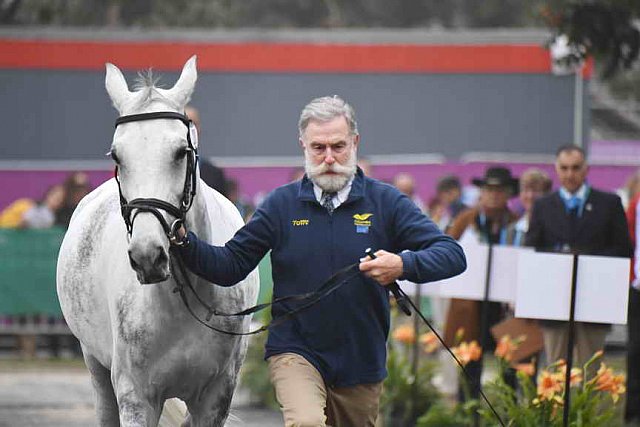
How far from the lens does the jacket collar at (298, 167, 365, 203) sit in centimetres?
643

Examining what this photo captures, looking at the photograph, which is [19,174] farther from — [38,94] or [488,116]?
[488,116]

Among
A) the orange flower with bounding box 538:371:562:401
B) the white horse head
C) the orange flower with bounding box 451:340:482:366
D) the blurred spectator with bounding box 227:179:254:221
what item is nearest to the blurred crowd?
the blurred spectator with bounding box 227:179:254:221

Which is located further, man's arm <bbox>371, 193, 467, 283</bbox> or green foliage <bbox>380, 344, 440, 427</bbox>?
green foliage <bbox>380, 344, 440, 427</bbox>

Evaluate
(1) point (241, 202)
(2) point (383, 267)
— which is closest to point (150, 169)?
(2) point (383, 267)

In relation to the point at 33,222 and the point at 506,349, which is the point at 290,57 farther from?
the point at 506,349

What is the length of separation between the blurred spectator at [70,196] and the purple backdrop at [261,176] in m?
2.58

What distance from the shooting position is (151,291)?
6.50 meters

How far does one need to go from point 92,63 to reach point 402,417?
49.7 feet

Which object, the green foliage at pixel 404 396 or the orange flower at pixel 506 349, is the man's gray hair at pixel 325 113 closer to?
the orange flower at pixel 506 349

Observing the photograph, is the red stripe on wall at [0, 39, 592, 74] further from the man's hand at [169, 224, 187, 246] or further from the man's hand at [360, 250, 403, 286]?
the man's hand at [360, 250, 403, 286]

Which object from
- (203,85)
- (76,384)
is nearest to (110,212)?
(76,384)

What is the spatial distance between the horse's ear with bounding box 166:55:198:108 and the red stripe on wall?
18.6 metres

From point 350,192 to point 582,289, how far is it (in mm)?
2560

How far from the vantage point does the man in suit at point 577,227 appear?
34.1 feet
